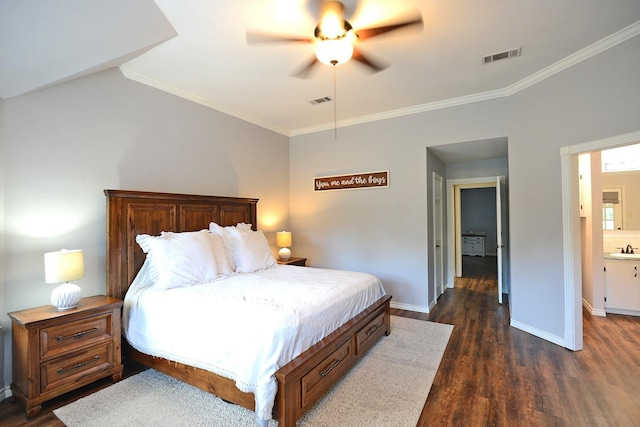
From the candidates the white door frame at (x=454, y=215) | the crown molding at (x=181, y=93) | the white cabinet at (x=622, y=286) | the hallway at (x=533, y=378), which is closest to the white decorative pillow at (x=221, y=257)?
the crown molding at (x=181, y=93)

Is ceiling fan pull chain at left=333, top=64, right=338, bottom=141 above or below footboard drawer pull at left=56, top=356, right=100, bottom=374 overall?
above

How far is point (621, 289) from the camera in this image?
403 cm

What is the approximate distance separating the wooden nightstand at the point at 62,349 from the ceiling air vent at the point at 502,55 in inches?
170

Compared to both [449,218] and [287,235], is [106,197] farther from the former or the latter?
[449,218]

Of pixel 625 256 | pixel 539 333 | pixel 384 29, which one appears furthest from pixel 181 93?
pixel 625 256

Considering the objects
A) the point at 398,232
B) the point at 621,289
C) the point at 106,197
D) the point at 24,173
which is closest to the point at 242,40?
the point at 106,197

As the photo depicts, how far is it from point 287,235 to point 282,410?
3.24 meters

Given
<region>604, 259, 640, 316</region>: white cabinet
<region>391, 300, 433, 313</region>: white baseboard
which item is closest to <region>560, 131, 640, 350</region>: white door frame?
<region>604, 259, 640, 316</region>: white cabinet

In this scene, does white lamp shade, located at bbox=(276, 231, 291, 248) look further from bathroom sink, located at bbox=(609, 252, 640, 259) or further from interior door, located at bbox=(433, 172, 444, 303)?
bathroom sink, located at bbox=(609, 252, 640, 259)

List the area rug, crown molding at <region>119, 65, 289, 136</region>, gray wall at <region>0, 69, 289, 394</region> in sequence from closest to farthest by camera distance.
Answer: the area rug → gray wall at <region>0, 69, 289, 394</region> → crown molding at <region>119, 65, 289, 136</region>

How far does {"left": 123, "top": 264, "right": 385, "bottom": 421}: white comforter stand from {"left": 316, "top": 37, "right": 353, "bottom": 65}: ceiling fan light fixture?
192 cm

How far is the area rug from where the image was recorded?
81.7 inches

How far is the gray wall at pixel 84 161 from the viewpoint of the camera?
249cm

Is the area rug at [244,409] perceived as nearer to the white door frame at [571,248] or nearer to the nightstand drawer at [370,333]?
the nightstand drawer at [370,333]
